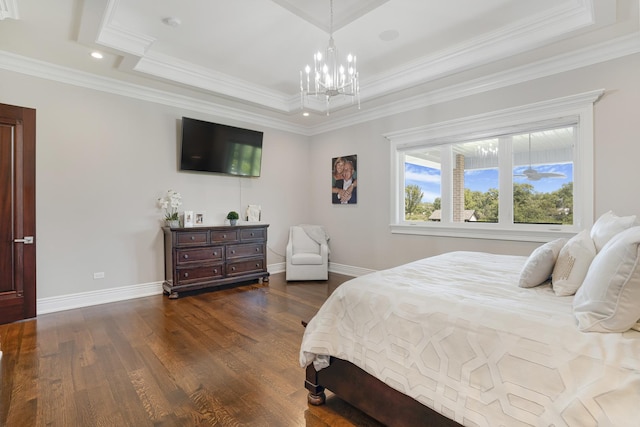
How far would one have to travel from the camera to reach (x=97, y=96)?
399 centimetres

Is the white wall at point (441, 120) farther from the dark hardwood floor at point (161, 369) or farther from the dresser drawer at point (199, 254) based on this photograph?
the dresser drawer at point (199, 254)

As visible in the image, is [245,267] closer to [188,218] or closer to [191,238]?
[191,238]

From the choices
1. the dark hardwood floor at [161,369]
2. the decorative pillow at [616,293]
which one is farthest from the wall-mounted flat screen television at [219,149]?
the decorative pillow at [616,293]

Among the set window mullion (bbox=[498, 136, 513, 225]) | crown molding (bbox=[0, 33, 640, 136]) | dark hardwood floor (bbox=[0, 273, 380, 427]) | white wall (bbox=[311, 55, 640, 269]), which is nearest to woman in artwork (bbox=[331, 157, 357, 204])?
white wall (bbox=[311, 55, 640, 269])

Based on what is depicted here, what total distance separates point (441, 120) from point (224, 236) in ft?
11.5

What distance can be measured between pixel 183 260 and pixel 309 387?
2.94 metres

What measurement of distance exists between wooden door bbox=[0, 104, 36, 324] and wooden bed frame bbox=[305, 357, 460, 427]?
3395 mm

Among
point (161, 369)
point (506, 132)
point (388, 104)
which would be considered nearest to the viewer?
point (161, 369)

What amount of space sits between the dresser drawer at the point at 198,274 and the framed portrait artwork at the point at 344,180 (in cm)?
235

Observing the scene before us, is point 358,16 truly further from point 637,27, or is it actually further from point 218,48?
point 637,27

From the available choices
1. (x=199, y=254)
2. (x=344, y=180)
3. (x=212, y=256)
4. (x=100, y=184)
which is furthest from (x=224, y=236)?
(x=344, y=180)

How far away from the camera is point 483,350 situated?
50.2 inches

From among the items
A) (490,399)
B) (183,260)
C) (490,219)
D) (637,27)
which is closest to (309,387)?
(490,399)

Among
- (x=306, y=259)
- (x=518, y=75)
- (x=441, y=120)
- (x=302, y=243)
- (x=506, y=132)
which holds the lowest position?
(x=306, y=259)
